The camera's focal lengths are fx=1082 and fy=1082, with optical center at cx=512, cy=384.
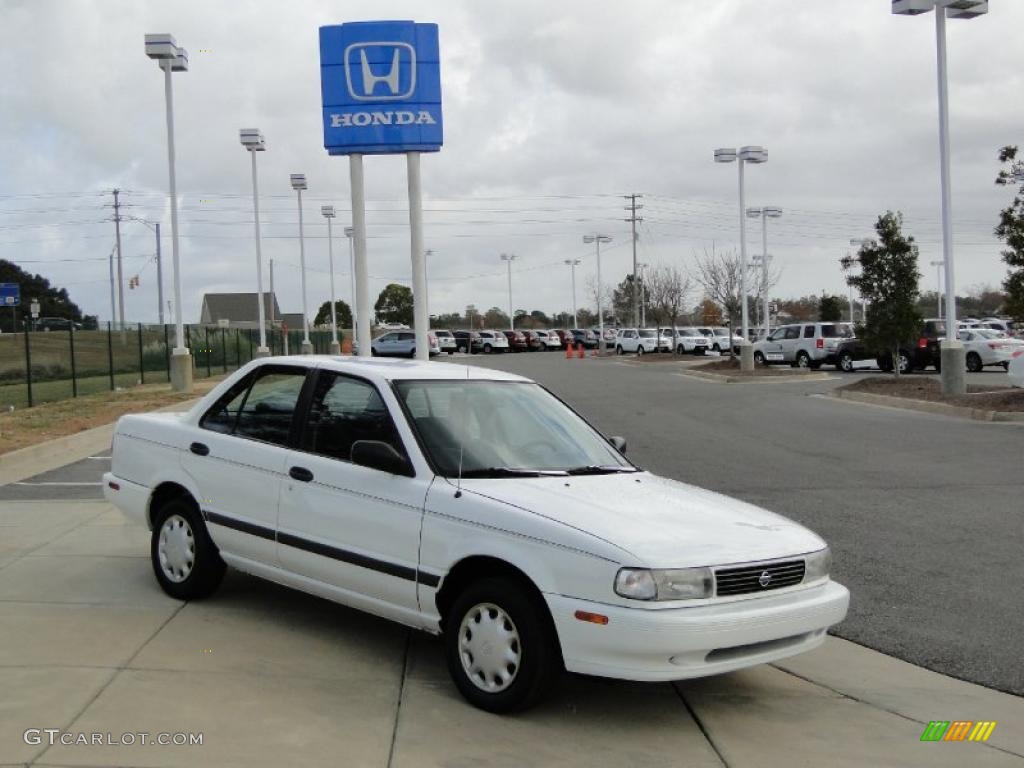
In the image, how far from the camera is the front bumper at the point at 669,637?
15.1 feet

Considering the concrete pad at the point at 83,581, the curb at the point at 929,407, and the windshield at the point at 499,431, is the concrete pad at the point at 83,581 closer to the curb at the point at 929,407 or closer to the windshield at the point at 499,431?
the windshield at the point at 499,431

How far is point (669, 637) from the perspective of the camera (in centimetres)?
459

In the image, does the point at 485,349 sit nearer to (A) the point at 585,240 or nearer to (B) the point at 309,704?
(A) the point at 585,240

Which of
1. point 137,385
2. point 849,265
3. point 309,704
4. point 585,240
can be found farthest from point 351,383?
point 585,240

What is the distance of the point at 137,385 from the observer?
3206cm

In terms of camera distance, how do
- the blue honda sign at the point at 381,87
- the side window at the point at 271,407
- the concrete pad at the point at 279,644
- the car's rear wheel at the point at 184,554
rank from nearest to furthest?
1. the concrete pad at the point at 279,644
2. the side window at the point at 271,407
3. the car's rear wheel at the point at 184,554
4. the blue honda sign at the point at 381,87

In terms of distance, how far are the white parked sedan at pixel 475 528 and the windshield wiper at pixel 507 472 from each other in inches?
0.5

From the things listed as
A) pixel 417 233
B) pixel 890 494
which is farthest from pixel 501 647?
pixel 417 233

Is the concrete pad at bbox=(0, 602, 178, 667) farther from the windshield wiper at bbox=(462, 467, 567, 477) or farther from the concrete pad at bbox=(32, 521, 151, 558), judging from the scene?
the windshield wiper at bbox=(462, 467, 567, 477)

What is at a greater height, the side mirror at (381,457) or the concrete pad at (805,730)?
the side mirror at (381,457)

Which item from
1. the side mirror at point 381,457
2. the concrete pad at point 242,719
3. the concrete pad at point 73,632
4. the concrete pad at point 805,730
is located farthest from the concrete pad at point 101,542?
the concrete pad at point 805,730

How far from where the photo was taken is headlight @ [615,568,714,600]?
4.62m

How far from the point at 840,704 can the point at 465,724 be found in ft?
6.38

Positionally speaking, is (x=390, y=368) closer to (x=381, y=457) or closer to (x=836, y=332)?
(x=381, y=457)
